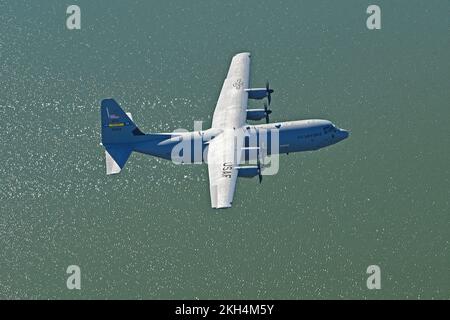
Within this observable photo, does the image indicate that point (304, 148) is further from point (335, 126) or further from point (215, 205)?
point (215, 205)

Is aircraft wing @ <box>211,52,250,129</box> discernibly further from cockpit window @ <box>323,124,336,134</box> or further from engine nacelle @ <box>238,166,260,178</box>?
engine nacelle @ <box>238,166,260,178</box>

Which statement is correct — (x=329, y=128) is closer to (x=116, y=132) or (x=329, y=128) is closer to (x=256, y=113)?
(x=256, y=113)

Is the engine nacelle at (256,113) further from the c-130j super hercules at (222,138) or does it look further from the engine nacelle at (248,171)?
the engine nacelle at (248,171)

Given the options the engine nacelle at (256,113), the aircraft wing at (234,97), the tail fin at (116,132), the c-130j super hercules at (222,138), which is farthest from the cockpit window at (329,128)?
the tail fin at (116,132)

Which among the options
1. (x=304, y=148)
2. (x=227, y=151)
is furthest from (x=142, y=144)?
(x=304, y=148)

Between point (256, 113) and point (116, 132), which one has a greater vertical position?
point (256, 113)

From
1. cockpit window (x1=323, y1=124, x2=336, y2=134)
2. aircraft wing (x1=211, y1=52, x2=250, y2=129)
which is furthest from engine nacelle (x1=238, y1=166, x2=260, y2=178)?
cockpit window (x1=323, y1=124, x2=336, y2=134)

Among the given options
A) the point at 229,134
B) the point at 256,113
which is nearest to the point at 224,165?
the point at 229,134
